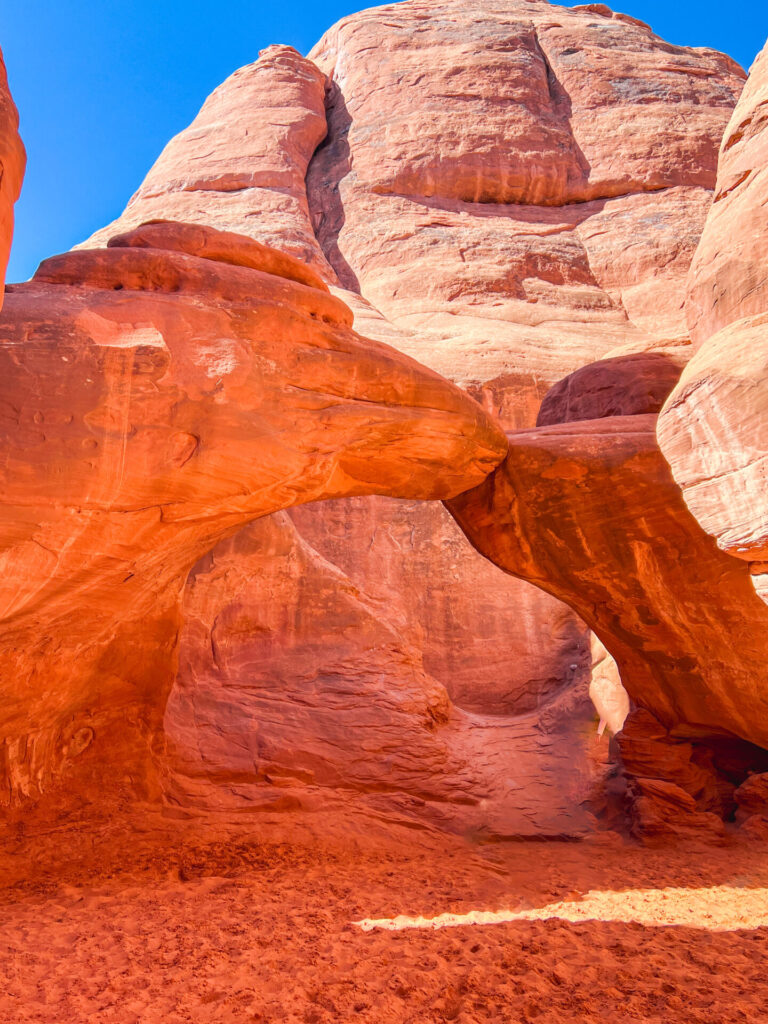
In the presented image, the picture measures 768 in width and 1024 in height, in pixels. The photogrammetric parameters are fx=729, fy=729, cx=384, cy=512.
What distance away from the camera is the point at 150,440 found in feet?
20.1

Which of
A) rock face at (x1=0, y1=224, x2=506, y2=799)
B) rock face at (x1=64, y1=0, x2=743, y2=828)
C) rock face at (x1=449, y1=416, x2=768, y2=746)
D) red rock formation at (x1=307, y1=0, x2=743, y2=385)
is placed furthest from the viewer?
red rock formation at (x1=307, y1=0, x2=743, y2=385)

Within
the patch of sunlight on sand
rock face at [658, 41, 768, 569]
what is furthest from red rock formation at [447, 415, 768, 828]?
the patch of sunlight on sand

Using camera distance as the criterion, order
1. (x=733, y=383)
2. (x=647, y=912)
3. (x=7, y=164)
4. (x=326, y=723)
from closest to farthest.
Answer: (x=7, y=164) < (x=733, y=383) < (x=647, y=912) < (x=326, y=723)

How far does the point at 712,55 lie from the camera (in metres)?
25.3

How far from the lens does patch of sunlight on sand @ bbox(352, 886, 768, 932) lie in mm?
5887

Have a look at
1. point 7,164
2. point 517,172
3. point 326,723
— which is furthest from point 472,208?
point 7,164

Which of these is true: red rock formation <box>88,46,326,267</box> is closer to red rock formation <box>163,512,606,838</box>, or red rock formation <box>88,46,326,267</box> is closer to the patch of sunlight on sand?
red rock formation <box>163,512,606,838</box>

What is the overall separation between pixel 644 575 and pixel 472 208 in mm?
16512

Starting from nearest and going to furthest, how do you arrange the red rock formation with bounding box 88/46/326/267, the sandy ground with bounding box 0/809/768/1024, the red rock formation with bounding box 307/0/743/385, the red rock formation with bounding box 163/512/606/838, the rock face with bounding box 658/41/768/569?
the sandy ground with bounding box 0/809/768/1024
the rock face with bounding box 658/41/768/569
the red rock formation with bounding box 163/512/606/838
the red rock formation with bounding box 307/0/743/385
the red rock formation with bounding box 88/46/326/267

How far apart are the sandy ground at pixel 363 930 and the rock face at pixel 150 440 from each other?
1.59 meters

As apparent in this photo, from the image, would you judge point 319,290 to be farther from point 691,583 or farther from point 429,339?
point 429,339

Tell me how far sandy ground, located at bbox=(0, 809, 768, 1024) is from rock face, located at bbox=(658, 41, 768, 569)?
2.91 metres

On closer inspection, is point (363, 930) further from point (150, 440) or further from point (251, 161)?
point (251, 161)

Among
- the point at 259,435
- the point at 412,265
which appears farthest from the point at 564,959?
the point at 412,265
